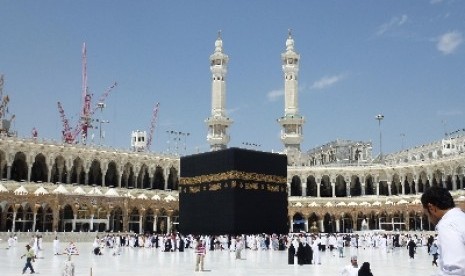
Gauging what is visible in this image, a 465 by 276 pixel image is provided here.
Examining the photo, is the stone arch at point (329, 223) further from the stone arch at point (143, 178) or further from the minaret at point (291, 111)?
the stone arch at point (143, 178)

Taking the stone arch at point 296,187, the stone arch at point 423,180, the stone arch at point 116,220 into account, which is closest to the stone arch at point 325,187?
the stone arch at point 296,187

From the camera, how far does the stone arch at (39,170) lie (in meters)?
38.9

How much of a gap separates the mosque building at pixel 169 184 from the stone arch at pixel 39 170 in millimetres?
75

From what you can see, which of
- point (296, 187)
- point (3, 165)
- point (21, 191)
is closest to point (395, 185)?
point (296, 187)

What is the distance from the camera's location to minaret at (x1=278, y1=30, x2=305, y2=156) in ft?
166

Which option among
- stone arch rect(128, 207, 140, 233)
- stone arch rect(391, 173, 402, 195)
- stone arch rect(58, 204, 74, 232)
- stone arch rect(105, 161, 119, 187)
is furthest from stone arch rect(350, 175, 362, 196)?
stone arch rect(58, 204, 74, 232)

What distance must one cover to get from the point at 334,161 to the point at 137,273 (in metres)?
50.5

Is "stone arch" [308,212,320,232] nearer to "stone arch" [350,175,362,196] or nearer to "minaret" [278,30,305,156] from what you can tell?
"stone arch" [350,175,362,196]

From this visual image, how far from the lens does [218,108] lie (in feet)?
167

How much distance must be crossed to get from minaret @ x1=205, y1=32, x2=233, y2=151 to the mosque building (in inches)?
3.8

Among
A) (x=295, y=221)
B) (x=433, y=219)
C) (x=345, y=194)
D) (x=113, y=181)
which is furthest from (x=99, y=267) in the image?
(x=345, y=194)

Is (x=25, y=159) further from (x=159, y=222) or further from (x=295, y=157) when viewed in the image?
(x=295, y=157)

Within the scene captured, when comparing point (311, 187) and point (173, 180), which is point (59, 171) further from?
point (311, 187)

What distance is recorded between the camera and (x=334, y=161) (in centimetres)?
6038
